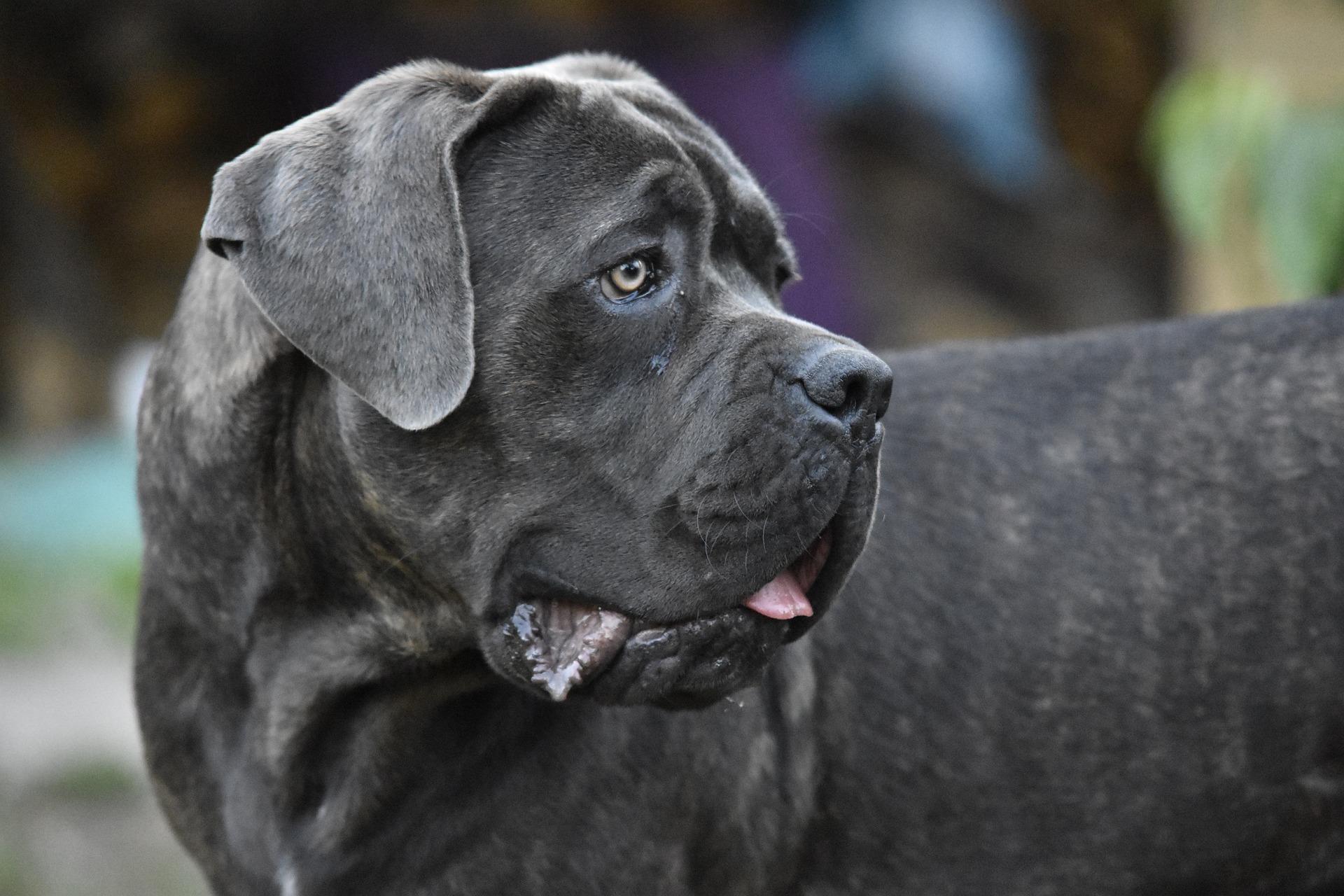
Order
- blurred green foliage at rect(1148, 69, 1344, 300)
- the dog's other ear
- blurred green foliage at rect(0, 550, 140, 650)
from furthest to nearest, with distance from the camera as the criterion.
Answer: blurred green foliage at rect(0, 550, 140, 650)
blurred green foliage at rect(1148, 69, 1344, 300)
the dog's other ear

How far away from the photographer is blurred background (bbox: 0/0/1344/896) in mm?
7281

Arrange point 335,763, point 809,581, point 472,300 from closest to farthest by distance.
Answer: point 472,300, point 809,581, point 335,763

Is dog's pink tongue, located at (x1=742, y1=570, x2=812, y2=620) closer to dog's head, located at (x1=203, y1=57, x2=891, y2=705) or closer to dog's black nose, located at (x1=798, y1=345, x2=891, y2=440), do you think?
dog's head, located at (x1=203, y1=57, x2=891, y2=705)

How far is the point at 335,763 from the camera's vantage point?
305 centimetres

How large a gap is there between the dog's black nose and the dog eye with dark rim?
335 millimetres

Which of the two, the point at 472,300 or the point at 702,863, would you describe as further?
the point at 702,863

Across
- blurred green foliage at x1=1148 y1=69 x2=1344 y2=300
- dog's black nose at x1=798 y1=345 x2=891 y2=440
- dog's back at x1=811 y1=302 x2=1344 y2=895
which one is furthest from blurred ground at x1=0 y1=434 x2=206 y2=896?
blurred green foliage at x1=1148 y1=69 x2=1344 y2=300

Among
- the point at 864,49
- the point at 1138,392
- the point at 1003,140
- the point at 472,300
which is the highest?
the point at 472,300

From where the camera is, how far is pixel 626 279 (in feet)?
9.11

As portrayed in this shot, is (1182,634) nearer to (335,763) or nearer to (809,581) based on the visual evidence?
(809,581)

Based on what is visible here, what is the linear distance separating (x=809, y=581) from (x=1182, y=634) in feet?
3.05

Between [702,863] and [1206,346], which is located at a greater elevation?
[1206,346]

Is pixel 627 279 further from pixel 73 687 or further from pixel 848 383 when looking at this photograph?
pixel 73 687

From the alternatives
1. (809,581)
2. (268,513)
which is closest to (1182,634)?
(809,581)
